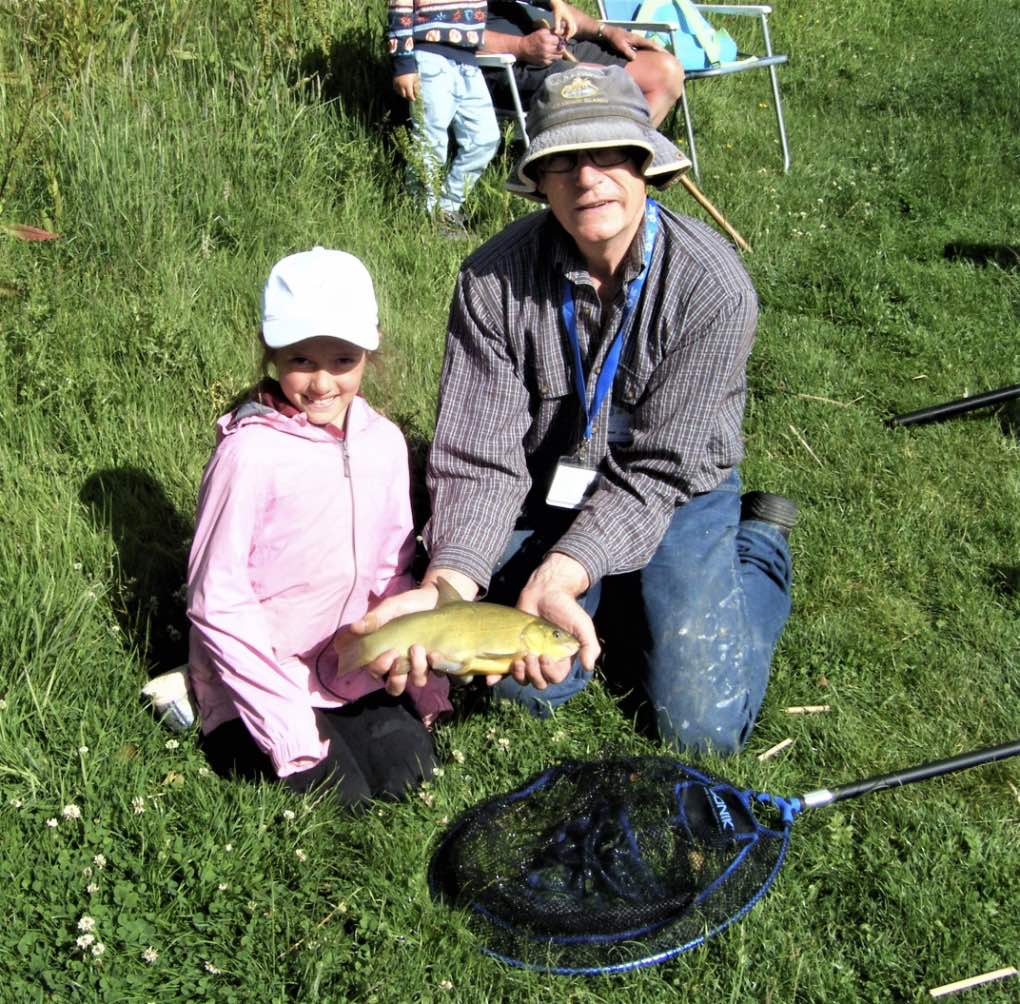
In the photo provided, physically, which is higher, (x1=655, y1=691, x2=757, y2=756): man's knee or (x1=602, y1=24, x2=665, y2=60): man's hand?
(x1=602, y1=24, x2=665, y2=60): man's hand

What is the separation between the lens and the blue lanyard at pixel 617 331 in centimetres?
357

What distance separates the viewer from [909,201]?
26.1ft

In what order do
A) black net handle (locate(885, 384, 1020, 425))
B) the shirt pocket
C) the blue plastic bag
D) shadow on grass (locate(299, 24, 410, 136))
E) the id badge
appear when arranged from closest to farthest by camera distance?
1. the shirt pocket
2. the id badge
3. black net handle (locate(885, 384, 1020, 425))
4. shadow on grass (locate(299, 24, 410, 136))
5. the blue plastic bag

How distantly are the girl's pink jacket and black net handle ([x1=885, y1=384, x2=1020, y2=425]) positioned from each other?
2.74 metres

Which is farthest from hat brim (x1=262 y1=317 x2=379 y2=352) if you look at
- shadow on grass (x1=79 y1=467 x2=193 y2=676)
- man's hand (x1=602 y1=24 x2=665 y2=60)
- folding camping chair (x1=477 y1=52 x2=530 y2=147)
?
man's hand (x1=602 y1=24 x2=665 y2=60)

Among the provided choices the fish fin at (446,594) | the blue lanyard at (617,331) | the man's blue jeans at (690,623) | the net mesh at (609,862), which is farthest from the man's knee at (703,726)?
the blue lanyard at (617,331)

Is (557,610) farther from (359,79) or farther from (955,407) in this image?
(359,79)

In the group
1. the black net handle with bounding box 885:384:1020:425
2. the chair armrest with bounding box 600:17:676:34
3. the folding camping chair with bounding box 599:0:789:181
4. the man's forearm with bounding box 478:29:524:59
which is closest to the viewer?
the black net handle with bounding box 885:384:1020:425

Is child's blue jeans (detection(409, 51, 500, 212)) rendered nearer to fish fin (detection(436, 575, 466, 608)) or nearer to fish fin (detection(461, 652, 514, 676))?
fish fin (detection(436, 575, 466, 608))

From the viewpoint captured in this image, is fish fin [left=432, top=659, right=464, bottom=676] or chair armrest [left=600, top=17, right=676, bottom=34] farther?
chair armrest [left=600, top=17, right=676, bottom=34]

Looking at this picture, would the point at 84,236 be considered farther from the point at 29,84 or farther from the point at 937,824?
the point at 937,824

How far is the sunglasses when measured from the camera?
10.8ft

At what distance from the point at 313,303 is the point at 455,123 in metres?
3.97

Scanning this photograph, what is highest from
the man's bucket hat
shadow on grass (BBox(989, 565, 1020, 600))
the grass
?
the man's bucket hat
